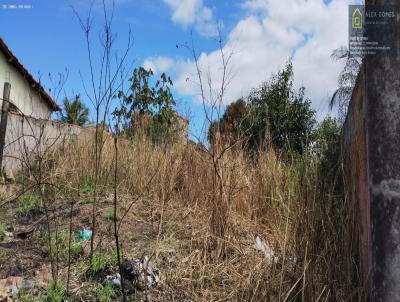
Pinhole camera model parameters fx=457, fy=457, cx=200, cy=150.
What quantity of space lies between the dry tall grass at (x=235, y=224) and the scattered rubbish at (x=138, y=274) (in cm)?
11

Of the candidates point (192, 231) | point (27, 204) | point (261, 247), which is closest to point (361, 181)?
point (261, 247)

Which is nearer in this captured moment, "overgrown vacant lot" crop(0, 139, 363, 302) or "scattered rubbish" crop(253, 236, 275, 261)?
"overgrown vacant lot" crop(0, 139, 363, 302)

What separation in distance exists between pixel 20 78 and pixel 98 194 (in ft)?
38.5

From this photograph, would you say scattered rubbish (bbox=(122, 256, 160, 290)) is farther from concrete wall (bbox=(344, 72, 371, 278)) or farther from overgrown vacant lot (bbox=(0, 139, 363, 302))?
concrete wall (bbox=(344, 72, 371, 278))

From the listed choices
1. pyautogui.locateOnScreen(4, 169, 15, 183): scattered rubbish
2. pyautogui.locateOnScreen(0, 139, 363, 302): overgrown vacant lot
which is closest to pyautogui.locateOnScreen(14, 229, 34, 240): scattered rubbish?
pyautogui.locateOnScreen(0, 139, 363, 302): overgrown vacant lot

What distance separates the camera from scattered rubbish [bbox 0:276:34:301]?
2854 millimetres

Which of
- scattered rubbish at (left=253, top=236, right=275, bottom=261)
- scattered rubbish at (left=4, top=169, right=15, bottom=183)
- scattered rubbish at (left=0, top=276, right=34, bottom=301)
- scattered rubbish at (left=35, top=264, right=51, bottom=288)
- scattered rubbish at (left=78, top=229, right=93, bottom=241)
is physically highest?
scattered rubbish at (left=4, top=169, right=15, bottom=183)

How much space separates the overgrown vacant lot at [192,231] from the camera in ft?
9.20

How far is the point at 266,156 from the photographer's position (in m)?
4.91

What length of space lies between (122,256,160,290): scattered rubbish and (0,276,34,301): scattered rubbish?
621mm

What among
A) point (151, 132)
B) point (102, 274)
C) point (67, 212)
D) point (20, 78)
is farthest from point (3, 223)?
point (20, 78)

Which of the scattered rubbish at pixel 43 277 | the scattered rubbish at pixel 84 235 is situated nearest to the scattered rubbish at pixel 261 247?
the scattered rubbish at pixel 84 235

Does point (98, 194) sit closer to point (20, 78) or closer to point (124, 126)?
point (124, 126)

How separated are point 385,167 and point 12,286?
7.85 feet
